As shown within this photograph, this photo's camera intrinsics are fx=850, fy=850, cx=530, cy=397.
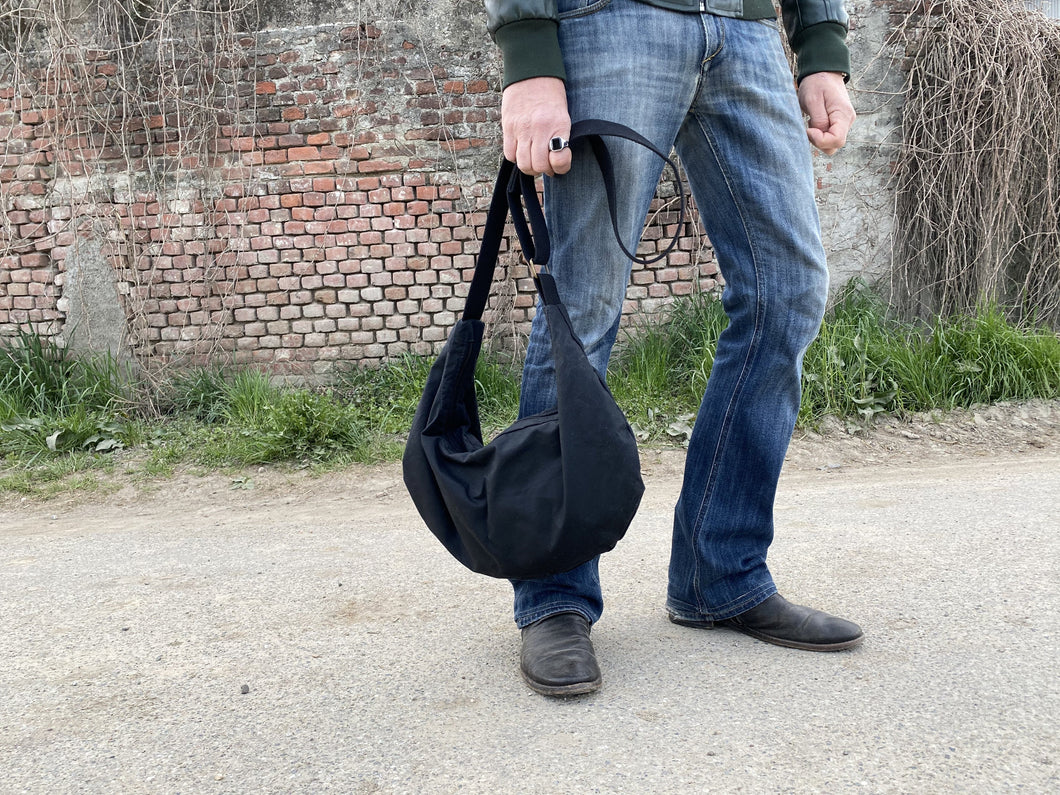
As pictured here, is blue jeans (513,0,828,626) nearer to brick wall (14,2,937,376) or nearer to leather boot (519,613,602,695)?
leather boot (519,613,602,695)

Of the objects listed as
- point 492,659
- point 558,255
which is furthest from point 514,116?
point 492,659

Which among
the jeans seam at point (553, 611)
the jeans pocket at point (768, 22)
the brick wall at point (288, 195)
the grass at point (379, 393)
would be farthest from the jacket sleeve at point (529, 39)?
the brick wall at point (288, 195)

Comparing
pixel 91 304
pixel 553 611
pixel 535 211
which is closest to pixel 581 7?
pixel 535 211

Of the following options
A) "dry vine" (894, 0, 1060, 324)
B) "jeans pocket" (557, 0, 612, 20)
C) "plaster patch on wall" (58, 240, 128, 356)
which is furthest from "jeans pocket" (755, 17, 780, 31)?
"plaster patch on wall" (58, 240, 128, 356)

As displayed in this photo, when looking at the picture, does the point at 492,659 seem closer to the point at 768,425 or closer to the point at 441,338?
the point at 768,425

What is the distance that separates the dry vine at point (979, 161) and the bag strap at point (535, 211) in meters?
4.23

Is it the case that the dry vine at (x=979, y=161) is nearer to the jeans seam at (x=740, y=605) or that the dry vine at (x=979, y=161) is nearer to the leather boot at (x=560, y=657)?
the jeans seam at (x=740, y=605)

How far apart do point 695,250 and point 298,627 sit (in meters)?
3.73

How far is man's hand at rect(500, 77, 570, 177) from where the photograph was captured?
5.02 ft

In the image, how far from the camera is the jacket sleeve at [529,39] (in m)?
1.54

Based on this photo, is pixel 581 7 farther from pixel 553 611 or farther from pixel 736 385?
pixel 553 611

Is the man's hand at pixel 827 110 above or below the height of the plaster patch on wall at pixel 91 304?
above

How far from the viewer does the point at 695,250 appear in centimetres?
514

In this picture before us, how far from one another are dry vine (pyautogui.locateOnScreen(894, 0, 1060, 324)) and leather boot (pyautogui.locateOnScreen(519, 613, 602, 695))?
438 cm
